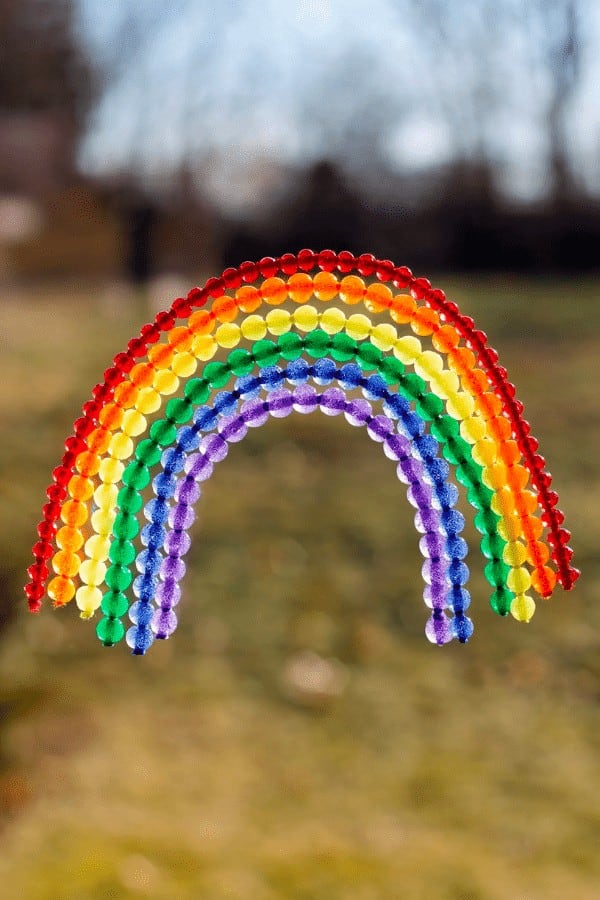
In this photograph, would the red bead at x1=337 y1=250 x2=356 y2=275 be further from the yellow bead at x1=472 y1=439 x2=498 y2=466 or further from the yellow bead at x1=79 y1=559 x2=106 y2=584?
the yellow bead at x1=79 y1=559 x2=106 y2=584

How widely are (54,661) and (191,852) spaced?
1.01 m

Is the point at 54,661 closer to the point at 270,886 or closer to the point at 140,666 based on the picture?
the point at 140,666

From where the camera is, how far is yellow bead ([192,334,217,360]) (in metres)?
1.07

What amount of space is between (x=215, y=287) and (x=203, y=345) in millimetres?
66

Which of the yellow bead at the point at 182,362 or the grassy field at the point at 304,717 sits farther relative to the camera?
the grassy field at the point at 304,717

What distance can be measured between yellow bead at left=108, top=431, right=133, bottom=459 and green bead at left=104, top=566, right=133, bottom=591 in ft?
0.39

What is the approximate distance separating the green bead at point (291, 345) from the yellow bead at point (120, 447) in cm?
19

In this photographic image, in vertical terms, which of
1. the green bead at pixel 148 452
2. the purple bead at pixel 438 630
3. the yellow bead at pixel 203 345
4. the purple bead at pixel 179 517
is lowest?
the purple bead at pixel 438 630

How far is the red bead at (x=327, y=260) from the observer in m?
1.04

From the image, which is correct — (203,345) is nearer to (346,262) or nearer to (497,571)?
(346,262)

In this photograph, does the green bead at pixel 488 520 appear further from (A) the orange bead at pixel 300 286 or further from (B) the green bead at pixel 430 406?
(A) the orange bead at pixel 300 286

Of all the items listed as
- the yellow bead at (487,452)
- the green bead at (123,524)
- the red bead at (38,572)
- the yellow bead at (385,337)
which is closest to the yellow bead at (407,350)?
the yellow bead at (385,337)

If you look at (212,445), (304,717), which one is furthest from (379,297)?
(304,717)

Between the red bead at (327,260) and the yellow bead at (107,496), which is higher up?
the red bead at (327,260)
